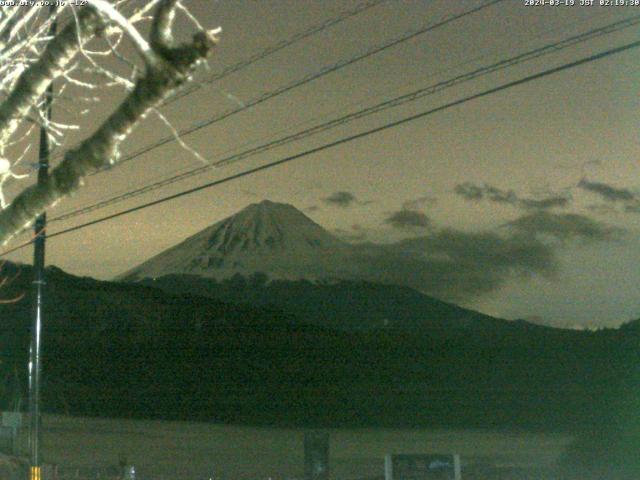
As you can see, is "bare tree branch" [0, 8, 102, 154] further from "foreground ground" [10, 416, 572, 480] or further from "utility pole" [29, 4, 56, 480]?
"foreground ground" [10, 416, 572, 480]

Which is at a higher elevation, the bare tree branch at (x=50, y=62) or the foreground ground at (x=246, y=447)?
the bare tree branch at (x=50, y=62)

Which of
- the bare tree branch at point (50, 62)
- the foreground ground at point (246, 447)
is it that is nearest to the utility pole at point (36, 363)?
the bare tree branch at point (50, 62)

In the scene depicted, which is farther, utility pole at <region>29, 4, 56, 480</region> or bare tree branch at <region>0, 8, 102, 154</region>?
utility pole at <region>29, 4, 56, 480</region>

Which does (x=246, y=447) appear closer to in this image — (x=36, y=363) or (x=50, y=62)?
(x=36, y=363)

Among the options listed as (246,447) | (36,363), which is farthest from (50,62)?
(246,447)

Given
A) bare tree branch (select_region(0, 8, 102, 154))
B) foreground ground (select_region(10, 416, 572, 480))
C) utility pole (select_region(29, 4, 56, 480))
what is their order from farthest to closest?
1. foreground ground (select_region(10, 416, 572, 480))
2. utility pole (select_region(29, 4, 56, 480))
3. bare tree branch (select_region(0, 8, 102, 154))

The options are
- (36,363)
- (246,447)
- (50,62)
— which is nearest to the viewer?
(50,62)

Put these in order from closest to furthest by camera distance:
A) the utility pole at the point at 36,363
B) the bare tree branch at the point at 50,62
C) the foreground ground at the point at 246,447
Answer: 1. the bare tree branch at the point at 50,62
2. the utility pole at the point at 36,363
3. the foreground ground at the point at 246,447

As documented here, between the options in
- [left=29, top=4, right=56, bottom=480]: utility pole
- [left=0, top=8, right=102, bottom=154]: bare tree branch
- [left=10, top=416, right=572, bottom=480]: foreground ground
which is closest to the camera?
[left=0, top=8, right=102, bottom=154]: bare tree branch

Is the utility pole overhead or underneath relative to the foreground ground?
overhead

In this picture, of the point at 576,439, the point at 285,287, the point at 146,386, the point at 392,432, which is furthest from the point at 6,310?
the point at 285,287

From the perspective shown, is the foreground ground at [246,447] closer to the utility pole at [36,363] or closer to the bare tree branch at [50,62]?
the utility pole at [36,363]

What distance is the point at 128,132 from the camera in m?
4.70

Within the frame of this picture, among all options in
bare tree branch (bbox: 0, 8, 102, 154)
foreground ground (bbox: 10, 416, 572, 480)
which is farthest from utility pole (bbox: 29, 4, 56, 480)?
foreground ground (bbox: 10, 416, 572, 480)
